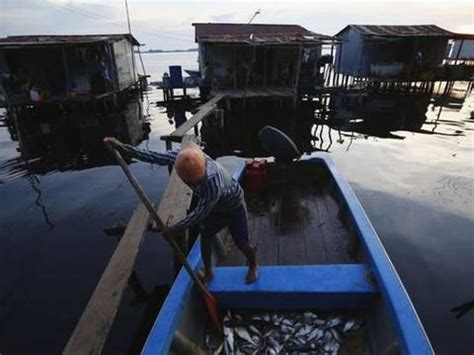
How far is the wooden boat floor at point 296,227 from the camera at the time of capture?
5246 millimetres

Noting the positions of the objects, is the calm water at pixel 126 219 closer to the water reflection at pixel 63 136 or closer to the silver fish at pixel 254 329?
the water reflection at pixel 63 136

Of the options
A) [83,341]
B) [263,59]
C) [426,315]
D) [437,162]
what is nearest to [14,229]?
[83,341]

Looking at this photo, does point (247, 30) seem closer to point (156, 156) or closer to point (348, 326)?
point (156, 156)

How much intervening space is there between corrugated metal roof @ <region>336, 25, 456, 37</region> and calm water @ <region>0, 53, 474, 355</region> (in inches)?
450

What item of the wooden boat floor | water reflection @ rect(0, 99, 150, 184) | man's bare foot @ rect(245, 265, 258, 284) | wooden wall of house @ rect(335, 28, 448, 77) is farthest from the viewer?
wooden wall of house @ rect(335, 28, 448, 77)

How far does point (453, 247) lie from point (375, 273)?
15.1 feet

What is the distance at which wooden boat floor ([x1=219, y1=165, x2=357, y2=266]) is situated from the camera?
5.25 metres

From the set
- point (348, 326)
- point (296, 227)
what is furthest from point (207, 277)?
point (296, 227)

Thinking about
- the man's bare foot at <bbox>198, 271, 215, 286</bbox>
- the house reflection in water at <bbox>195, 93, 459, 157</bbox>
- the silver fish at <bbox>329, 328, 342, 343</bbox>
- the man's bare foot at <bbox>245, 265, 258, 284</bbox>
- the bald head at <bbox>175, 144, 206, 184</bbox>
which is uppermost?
the bald head at <bbox>175, 144, 206, 184</bbox>

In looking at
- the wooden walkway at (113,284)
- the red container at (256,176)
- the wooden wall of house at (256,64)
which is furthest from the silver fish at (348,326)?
the wooden wall of house at (256,64)

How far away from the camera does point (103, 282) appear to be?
489cm

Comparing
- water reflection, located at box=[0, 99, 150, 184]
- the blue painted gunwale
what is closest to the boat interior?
the blue painted gunwale

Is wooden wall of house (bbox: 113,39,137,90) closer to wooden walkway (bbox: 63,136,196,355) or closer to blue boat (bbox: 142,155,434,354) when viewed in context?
wooden walkway (bbox: 63,136,196,355)

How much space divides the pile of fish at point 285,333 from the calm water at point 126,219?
7.31 feet
